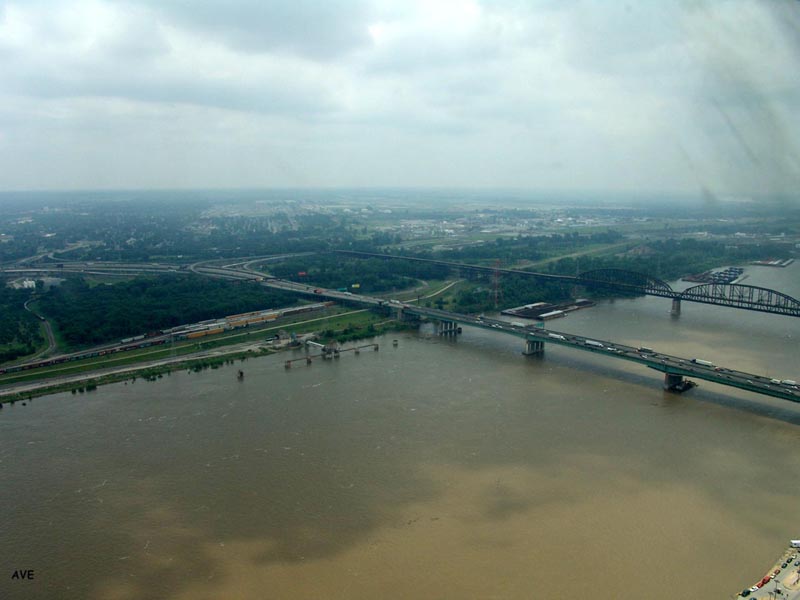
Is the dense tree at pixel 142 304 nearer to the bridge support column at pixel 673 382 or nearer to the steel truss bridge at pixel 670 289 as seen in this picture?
the steel truss bridge at pixel 670 289

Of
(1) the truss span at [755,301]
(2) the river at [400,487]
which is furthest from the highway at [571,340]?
(1) the truss span at [755,301]

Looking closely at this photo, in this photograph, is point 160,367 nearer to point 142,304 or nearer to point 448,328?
point 142,304

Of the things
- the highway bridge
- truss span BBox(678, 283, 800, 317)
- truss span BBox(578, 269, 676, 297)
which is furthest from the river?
truss span BBox(578, 269, 676, 297)

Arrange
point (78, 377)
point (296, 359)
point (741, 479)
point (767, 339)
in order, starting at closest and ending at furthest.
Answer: point (741, 479) → point (78, 377) → point (296, 359) → point (767, 339)

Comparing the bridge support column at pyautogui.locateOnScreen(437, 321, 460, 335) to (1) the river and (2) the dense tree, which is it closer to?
(1) the river

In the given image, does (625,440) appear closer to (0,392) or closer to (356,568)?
(356,568)

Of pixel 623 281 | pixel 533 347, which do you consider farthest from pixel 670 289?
pixel 533 347

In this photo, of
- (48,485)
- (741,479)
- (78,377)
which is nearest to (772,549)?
(741,479)
